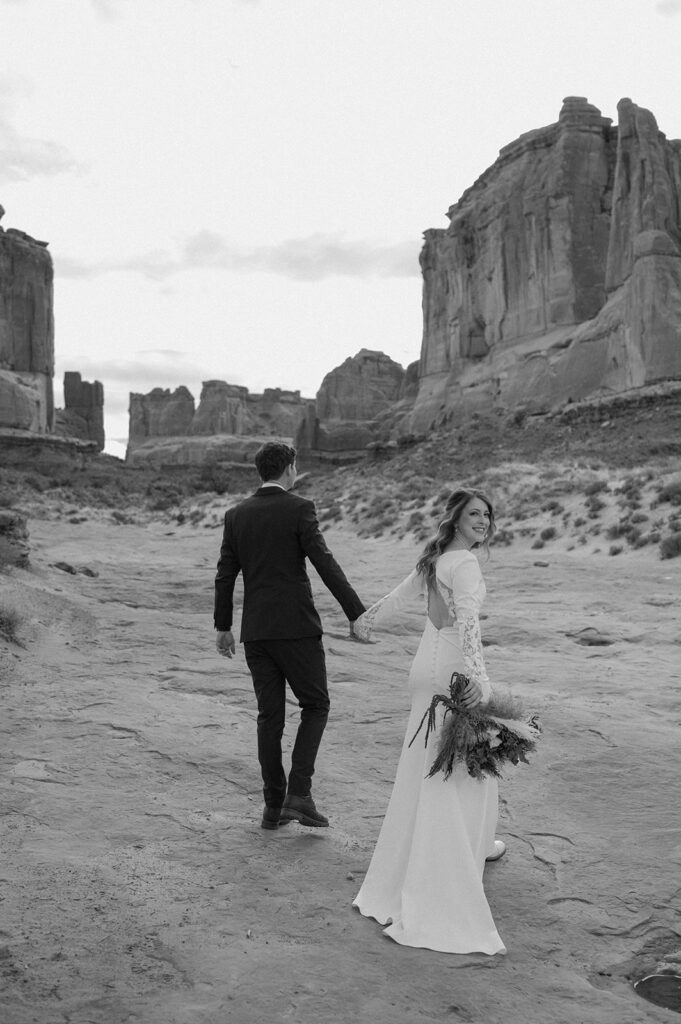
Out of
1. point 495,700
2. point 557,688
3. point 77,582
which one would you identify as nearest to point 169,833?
point 495,700

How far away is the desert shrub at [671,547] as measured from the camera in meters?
14.4

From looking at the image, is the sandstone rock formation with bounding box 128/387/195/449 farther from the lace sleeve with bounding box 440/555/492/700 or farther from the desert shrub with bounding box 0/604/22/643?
the lace sleeve with bounding box 440/555/492/700

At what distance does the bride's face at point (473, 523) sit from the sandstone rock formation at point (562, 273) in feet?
116

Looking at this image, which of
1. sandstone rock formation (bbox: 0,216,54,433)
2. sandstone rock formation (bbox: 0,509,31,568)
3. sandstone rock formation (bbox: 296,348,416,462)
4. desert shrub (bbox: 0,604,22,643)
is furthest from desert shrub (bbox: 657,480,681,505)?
sandstone rock formation (bbox: 296,348,416,462)

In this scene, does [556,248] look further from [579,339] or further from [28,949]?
[28,949]

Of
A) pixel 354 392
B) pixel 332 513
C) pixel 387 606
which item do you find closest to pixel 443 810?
pixel 387 606

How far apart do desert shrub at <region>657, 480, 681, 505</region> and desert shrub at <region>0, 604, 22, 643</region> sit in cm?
1317

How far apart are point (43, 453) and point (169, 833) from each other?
50.1m

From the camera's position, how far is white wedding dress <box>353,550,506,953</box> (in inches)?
130

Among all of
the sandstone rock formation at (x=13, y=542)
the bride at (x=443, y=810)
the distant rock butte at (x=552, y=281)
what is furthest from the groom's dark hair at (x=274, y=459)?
the distant rock butte at (x=552, y=281)

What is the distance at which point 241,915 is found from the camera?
3.40 metres

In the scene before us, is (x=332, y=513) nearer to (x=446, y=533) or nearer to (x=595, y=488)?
(x=595, y=488)

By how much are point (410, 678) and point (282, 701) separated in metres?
0.88

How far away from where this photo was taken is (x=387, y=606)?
4133 millimetres
